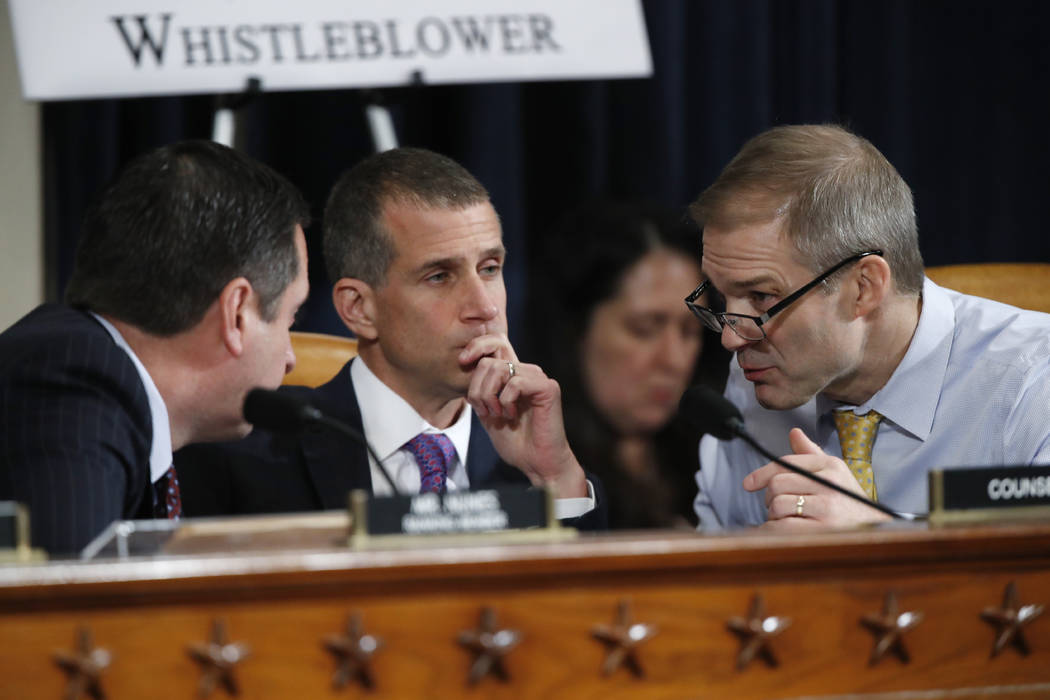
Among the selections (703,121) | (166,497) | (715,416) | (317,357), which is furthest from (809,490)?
(703,121)

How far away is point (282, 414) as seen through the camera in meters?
1.38

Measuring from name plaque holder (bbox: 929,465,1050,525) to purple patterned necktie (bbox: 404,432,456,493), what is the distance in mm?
932

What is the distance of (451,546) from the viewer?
1082 mm

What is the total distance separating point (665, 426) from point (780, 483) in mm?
922

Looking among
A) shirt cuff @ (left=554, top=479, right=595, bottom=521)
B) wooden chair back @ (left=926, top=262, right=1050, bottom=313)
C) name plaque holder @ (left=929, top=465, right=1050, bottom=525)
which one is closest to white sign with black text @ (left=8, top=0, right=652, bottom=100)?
wooden chair back @ (left=926, top=262, right=1050, bottom=313)

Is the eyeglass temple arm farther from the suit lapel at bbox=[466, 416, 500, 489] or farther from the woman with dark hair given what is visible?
the suit lapel at bbox=[466, 416, 500, 489]

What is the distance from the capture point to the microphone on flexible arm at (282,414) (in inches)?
53.8

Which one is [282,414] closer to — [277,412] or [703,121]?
[277,412]

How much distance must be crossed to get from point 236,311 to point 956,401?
3.63 feet

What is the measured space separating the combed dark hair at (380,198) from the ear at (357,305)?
0.02 m

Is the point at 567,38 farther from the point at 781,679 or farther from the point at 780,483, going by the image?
the point at 781,679

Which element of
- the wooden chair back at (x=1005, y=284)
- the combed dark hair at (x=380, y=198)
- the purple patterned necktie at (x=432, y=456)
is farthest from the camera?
the wooden chair back at (x=1005, y=284)

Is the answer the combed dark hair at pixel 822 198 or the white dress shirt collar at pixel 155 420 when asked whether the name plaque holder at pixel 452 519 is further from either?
the combed dark hair at pixel 822 198

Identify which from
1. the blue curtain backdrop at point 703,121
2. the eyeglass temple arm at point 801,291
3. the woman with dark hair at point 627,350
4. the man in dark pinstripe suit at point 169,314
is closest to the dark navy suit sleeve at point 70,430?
the man in dark pinstripe suit at point 169,314
